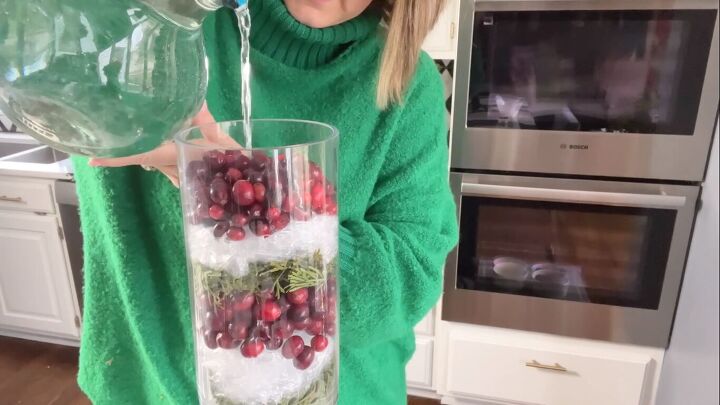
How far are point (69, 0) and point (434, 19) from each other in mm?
426

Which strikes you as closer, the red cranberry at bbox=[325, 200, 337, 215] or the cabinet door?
the red cranberry at bbox=[325, 200, 337, 215]

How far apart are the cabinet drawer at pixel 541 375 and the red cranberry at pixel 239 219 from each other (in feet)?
4.77

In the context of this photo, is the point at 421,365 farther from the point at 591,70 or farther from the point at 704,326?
the point at 704,326

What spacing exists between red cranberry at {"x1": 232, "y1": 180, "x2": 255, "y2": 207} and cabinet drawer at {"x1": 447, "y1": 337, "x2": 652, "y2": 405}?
1462 millimetres

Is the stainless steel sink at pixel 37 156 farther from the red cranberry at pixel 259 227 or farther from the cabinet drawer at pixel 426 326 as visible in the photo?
the red cranberry at pixel 259 227

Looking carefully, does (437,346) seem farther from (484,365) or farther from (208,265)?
(208,265)

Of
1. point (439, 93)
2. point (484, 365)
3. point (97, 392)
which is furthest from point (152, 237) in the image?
point (484, 365)

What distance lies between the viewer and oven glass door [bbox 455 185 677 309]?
4.86 feet

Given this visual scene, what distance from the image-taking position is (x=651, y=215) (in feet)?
4.77

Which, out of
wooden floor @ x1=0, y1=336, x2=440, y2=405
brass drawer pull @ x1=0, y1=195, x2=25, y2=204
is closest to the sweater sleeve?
wooden floor @ x1=0, y1=336, x2=440, y2=405

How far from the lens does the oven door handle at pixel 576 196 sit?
1418 millimetres

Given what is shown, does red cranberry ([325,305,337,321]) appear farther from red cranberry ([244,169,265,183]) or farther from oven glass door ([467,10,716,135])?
oven glass door ([467,10,716,135])

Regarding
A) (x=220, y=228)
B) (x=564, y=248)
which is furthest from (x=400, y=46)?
(x=564, y=248)

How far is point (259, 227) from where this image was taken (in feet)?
1.19
